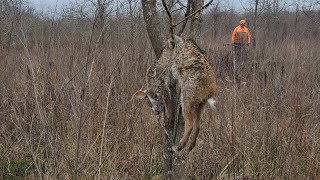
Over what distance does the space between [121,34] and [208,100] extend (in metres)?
5.86

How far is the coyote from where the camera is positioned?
62.9 inches

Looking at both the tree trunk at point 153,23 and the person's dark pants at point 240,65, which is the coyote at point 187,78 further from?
the person's dark pants at point 240,65

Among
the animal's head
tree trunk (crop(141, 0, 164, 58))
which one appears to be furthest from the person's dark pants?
the animal's head

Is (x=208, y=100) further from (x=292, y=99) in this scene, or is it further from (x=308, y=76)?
(x=308, y=76)

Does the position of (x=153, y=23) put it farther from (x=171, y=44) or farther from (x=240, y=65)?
(x=240, y=65)

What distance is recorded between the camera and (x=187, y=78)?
1605 millimetres

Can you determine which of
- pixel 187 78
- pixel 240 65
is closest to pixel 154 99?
pixel 187 78

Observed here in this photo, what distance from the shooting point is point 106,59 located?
18.1 feet

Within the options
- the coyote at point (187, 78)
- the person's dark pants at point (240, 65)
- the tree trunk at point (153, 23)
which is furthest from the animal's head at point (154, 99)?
the person's dark pants at point (240, 65)

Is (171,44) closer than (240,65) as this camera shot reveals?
Yes

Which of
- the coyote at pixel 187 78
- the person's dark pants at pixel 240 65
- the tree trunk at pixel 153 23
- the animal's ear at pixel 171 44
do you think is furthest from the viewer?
the person's dark pants at pixel 240 65

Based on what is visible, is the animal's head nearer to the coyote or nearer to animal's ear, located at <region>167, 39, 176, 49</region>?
the coyote

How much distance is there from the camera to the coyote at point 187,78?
1598 mm

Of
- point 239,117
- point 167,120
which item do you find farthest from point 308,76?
point 167,120
